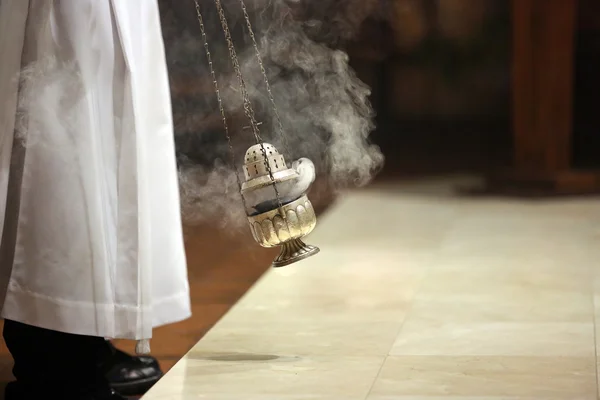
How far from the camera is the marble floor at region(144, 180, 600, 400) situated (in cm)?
220

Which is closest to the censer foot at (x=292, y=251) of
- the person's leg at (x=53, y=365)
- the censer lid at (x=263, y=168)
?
the censer lid at (x=263, y=168)

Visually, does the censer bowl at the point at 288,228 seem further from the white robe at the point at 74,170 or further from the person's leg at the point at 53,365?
the person's leg at the point at 53,365

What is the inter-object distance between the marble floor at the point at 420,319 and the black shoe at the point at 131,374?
0.16 feet

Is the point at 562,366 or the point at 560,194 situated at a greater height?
the point at 562,366

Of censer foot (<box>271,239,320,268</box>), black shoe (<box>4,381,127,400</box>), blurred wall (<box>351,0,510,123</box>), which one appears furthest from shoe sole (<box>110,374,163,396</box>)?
blurred wall (<box>351,0,510,123</box>)

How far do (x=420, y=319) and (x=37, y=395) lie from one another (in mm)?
1066

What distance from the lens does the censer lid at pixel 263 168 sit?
2.09 meters

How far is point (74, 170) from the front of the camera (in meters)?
2.03

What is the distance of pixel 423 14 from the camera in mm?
6945

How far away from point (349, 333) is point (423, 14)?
465 centimetres

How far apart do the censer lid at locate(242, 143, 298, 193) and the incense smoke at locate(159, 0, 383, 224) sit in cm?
Result: 66

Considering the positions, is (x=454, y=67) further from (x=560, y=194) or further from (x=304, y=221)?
(x=304, y=221)

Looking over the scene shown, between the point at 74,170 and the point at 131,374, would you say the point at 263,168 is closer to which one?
the point at 74,170

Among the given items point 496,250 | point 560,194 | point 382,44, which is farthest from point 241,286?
point 382,44
